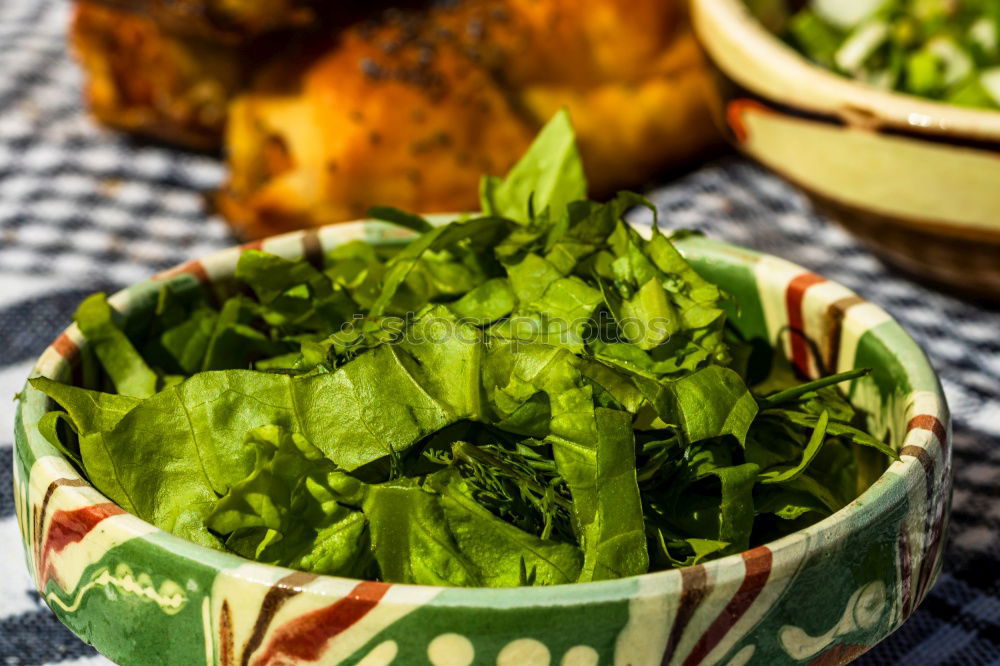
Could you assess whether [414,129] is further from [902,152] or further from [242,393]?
[242,393]

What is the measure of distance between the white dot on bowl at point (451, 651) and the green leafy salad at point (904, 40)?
696 mm

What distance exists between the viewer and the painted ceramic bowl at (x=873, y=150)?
691mm

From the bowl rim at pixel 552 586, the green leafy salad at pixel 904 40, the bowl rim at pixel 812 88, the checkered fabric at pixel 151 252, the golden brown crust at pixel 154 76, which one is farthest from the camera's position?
the golden brown crust at pixel 154 76

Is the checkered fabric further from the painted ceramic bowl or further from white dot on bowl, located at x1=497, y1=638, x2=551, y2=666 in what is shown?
white dot on bowl, located at x1=497, y1=638, x2=551, y2=666

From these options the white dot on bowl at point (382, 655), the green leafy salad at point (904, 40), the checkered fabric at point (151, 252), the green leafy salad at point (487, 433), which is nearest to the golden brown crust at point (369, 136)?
the checkered fabric at point (151, 252)

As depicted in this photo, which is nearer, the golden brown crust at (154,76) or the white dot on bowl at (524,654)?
the white dot on bowl at (524,654)

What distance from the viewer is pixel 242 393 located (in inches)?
15.7

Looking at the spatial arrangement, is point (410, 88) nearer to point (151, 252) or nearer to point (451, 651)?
point (151, 252)

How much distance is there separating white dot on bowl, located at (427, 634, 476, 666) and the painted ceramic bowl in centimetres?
50

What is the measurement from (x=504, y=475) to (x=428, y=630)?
0.07m

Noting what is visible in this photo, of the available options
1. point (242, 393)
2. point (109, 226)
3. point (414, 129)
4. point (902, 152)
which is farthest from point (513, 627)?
point (109, 226)

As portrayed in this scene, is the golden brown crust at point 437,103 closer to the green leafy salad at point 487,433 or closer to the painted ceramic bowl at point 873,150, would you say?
the painted ceramic bowl at point 873,150

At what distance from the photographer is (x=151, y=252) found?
0.99 meters

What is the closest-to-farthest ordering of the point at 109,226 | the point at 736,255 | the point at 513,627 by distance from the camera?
the point at 513,627
the point at 736,255
the point at 109,226
